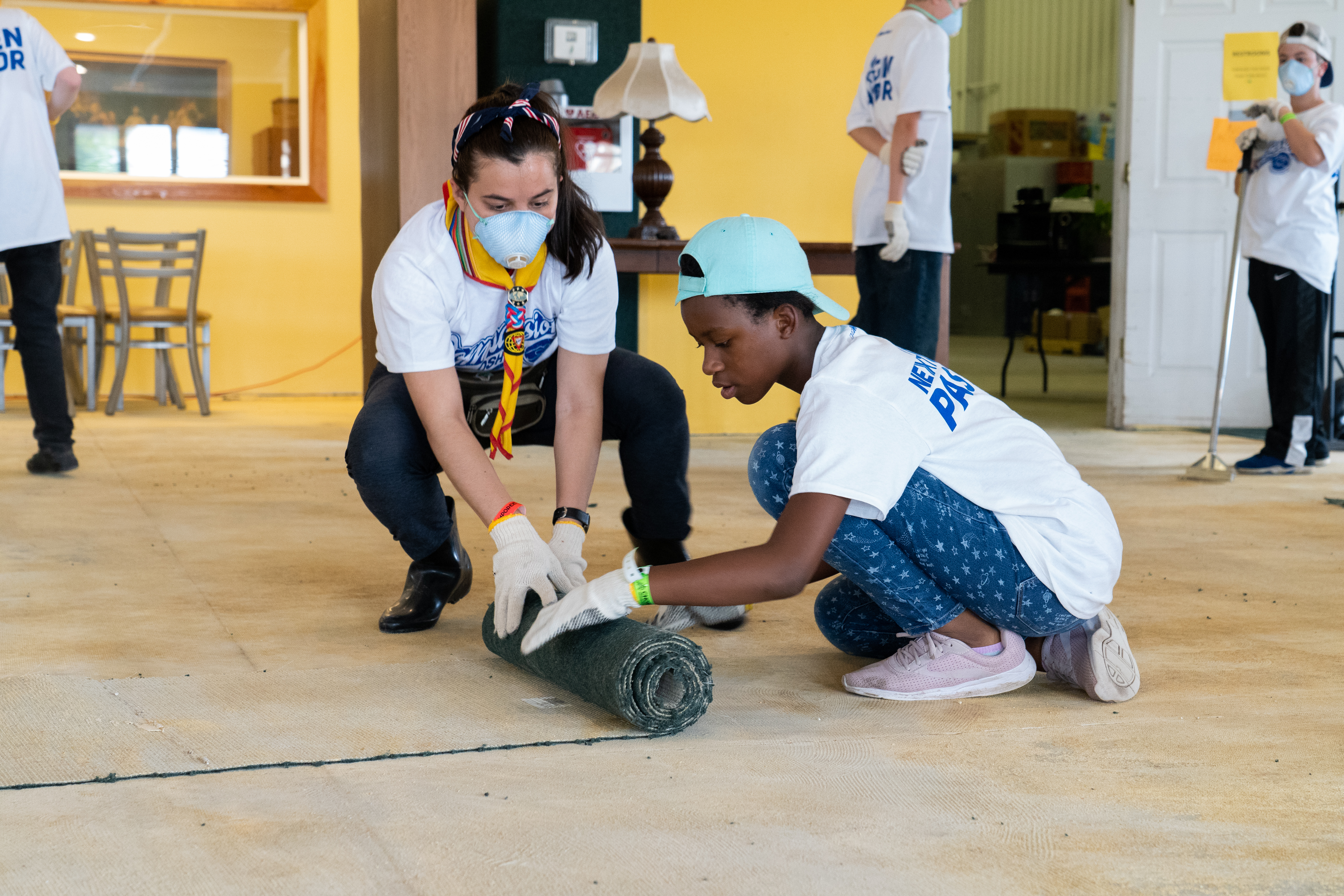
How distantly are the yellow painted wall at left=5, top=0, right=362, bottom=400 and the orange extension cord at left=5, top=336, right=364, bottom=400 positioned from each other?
0.02 meters

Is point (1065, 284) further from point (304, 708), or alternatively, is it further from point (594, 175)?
point (304, 708)

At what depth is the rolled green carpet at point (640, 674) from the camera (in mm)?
1327

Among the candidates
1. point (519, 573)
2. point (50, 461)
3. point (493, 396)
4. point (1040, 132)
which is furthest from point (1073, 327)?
point (519, 573)

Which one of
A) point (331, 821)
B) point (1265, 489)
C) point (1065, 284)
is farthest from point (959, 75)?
point (331, 821)

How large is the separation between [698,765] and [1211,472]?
2767 mm

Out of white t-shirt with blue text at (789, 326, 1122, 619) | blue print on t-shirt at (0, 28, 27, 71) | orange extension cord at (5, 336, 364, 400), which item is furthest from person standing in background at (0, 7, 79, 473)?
white t-shirt with blue text at (789, 326, 1122, 619)

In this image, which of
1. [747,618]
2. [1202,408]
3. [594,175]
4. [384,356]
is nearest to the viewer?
[384,356]

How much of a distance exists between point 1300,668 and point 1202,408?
3494mm

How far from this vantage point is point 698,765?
1272 mm

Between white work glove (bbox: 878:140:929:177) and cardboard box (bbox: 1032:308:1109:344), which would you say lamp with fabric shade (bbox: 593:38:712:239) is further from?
cardboard box (bbox: 1032:308:1109:344)

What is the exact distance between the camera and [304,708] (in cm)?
145

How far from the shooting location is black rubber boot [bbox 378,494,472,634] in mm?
1847

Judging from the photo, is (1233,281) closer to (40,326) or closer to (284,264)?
(40,326)

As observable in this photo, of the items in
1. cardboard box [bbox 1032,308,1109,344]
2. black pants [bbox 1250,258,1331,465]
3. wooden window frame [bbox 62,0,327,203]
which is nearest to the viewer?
black pants [bbox 1250,258,1331,465]
